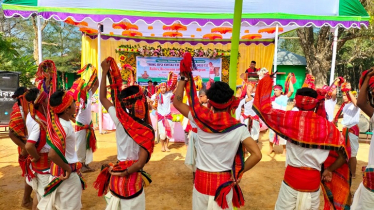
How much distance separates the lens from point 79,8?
572 centimetres

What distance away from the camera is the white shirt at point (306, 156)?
2.32 metres

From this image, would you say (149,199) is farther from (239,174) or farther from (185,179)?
(239,174)

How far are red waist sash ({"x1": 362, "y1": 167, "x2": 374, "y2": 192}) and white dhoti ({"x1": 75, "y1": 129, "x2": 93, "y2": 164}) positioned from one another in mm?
4468

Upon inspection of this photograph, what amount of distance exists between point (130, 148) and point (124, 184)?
0.32 m

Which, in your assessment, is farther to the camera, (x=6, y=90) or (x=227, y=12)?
(x=6, y=90)

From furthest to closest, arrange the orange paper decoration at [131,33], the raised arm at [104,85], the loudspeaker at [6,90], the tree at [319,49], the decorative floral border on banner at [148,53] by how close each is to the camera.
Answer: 1. the tree at [319,49]
2. the decorative floral border on banner at [148,53]
3. the orange paper decoration at [131,33]
4. the loudspeaker at [6,90]
5. the raised arm at [104,85]

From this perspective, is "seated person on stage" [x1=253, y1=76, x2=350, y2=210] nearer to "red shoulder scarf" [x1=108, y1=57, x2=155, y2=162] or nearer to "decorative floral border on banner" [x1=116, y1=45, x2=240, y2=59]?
"red shoulder scarf" [x1=108, y1=57, x2=155, y2=162]

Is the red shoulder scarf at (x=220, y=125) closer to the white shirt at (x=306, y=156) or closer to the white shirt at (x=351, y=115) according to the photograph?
the white shirt at (x=306, y=156)

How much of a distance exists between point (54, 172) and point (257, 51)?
10.7 meters

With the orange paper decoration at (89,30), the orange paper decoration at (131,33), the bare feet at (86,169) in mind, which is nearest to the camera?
the bare feet at (86,169)

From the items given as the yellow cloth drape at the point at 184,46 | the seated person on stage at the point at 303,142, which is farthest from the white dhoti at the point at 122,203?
the yellow cloth drape at the point at 184,46

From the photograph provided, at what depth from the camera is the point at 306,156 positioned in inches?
92.2

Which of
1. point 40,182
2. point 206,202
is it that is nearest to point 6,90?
point 40,182

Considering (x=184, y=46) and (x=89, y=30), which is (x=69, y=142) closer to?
(x=89, y=30)
